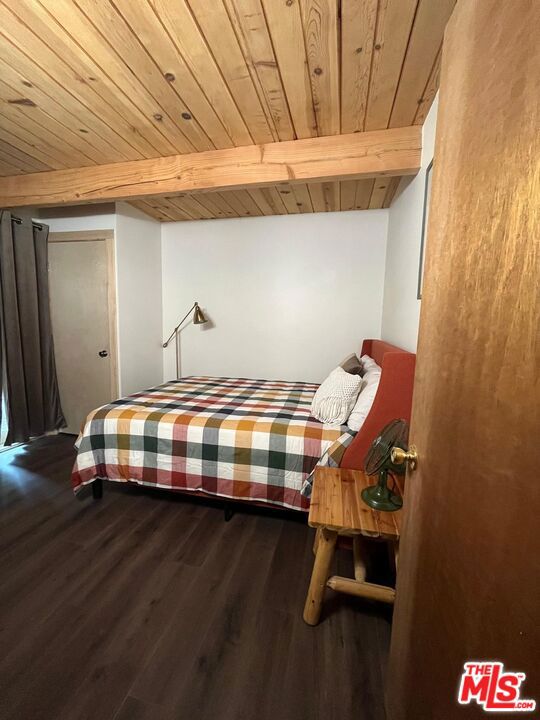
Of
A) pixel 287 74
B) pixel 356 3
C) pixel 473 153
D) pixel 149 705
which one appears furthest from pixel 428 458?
pixel 287 74

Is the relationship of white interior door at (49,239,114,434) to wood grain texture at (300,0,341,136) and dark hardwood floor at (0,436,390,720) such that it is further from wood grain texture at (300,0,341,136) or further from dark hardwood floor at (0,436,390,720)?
wood grain texture at (300,0,341,136)

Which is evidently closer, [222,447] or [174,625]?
[174,625]

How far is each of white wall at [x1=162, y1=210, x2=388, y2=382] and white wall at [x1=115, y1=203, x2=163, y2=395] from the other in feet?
0.51

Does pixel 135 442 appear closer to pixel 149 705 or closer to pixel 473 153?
pixel 149 705

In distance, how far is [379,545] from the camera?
1652mm

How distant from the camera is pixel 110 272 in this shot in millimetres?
2977

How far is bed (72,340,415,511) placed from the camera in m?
1.67

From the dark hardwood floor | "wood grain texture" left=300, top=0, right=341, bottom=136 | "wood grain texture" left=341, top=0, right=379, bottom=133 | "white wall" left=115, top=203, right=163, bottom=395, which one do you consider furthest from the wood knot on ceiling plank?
the dark hardwood floor

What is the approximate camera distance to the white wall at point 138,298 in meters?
3.04

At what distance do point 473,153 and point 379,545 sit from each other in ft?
6.03

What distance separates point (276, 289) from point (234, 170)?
4.92 feet

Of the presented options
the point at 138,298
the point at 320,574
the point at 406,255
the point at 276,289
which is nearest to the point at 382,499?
the point at 320,574

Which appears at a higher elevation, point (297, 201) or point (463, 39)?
point (297, 201)

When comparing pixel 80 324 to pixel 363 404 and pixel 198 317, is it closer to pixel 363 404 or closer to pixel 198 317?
pixel 198 317
